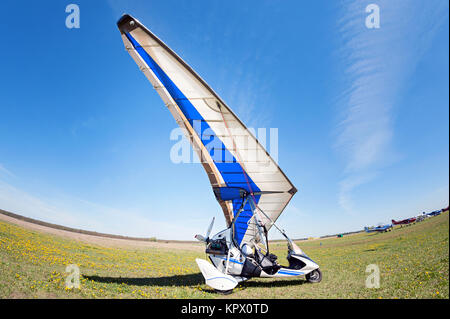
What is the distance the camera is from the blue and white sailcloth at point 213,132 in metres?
4.26

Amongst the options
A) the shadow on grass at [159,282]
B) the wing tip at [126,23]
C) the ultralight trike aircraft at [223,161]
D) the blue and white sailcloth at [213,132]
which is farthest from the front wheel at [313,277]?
the wing tip at [126,23]

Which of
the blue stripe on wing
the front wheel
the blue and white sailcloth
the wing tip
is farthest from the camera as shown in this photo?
the front wheel

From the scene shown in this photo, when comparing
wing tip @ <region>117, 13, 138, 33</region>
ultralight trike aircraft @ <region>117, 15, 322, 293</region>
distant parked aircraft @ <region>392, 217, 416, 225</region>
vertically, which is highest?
wing tip @ <region>117, 13, 138, 33</region>

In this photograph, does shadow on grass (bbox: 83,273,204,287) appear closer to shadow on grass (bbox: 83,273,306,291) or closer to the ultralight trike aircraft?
shadow on grass (bbox: 83,273,306,291)

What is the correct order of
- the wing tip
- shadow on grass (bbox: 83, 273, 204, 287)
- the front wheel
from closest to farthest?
the wing tip → shadow on grass (bbox: 83, 273, 204, 287) → the front wheel

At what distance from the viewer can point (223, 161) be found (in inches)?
248

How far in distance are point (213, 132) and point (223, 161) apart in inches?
45.9

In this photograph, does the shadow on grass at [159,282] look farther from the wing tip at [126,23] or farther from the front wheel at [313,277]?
the wing tip at [126,23]

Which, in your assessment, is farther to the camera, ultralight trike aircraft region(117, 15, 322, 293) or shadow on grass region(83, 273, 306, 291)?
shadow on grass region(83, 273, 306, 291)

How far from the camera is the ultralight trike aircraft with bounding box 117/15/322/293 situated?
438 centimetres

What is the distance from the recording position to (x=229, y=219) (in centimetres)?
804

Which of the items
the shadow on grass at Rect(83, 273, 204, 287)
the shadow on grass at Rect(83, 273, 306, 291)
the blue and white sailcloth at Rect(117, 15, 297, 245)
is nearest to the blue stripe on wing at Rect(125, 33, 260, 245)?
the blue and white sailcloth at Rect(117, 15, 297, 245)
